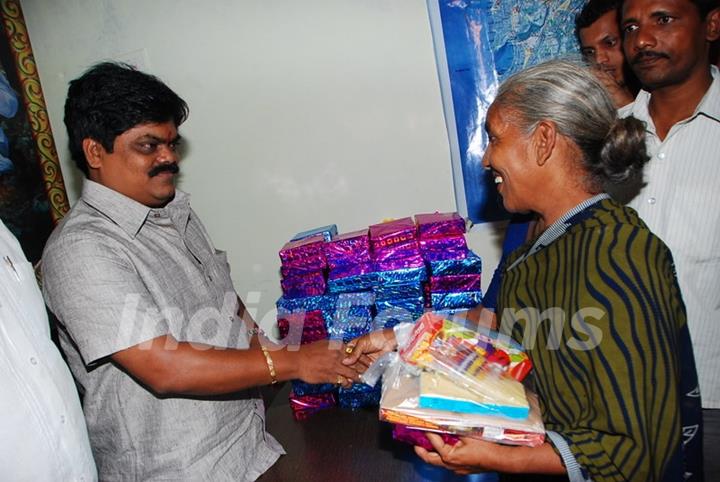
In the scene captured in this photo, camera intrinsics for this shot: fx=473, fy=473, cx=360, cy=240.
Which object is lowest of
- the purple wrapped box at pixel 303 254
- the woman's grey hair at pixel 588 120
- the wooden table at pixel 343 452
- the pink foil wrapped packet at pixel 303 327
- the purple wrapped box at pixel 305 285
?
the wooden table at pixel 343 452

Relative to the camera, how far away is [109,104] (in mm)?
1481

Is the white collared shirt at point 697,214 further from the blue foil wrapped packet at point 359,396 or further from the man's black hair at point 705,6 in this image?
the blue foil wrapped packet at point 359,396

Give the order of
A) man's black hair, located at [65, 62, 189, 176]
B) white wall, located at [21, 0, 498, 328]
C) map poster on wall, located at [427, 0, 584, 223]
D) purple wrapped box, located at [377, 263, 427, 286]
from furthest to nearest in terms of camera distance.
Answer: white wall, located at [21, 0, 498, 328], map poster on wall, located at [427, 0, 584, 223], purple wrapped box, located at [377, 263, 427, 286], man's black hair, located at [65, 62, 189, 176]

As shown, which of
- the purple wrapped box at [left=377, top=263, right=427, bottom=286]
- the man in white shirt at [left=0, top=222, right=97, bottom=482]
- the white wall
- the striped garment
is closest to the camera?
the striped garment

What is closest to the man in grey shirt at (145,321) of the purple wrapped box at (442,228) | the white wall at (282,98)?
the purple wrapped box at (442,228)

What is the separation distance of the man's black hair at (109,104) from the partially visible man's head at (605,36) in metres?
1.80

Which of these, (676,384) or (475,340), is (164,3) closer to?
(475,340)

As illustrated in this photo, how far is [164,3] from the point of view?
2.54 metres

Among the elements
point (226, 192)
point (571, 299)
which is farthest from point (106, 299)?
point (226, 192)

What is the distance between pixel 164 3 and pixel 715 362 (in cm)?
301

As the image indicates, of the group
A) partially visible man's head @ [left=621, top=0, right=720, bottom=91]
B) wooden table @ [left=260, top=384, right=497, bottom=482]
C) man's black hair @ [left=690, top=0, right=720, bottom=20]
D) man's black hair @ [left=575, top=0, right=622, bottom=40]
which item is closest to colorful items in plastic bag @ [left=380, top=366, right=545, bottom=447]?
wooden table @ [left=260, top=384, right=497, bottom=482]

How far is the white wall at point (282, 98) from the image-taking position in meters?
2.44

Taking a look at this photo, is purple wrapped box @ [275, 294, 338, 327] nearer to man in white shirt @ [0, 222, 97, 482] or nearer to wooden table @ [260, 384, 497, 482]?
wooden table @ [260, 384, 497, 482]

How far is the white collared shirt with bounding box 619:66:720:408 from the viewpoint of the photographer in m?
1.64
